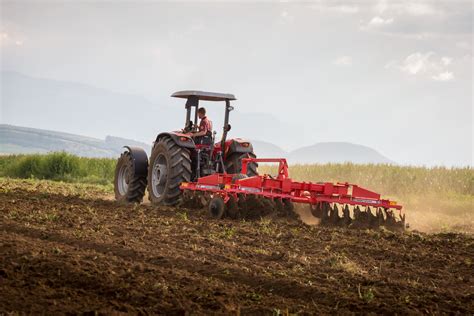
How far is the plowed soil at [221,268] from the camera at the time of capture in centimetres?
564

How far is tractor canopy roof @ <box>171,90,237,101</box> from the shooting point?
44.3ft

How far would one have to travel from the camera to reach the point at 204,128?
13602 mm

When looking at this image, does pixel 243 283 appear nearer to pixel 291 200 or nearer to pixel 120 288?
pixel 120 288

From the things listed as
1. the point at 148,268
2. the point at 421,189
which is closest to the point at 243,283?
the point at 148,268

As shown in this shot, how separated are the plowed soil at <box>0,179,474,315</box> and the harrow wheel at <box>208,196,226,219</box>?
618 mm

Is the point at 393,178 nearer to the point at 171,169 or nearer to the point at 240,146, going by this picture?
the point at 240,146

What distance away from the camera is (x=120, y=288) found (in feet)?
19.2

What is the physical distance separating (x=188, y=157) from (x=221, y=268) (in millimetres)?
6704

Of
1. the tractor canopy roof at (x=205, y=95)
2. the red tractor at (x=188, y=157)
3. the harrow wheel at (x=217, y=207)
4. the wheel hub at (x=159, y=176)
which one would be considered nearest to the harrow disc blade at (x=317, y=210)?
the harrow wheel at (x=217, y=207)

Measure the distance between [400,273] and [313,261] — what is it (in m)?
0.89

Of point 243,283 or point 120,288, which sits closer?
point 120,288

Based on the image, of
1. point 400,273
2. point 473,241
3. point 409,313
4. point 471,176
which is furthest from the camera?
point 471,176

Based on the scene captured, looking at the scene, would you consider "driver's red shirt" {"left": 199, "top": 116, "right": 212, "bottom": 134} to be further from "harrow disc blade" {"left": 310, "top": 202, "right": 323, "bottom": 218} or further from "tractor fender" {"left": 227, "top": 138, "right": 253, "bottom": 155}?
"harrow disc blade" {"left": 310, "top": 202, "right": 323, "bottom": 218}

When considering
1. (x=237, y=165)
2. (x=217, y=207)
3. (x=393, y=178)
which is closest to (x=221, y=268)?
(x=217, y=207)
